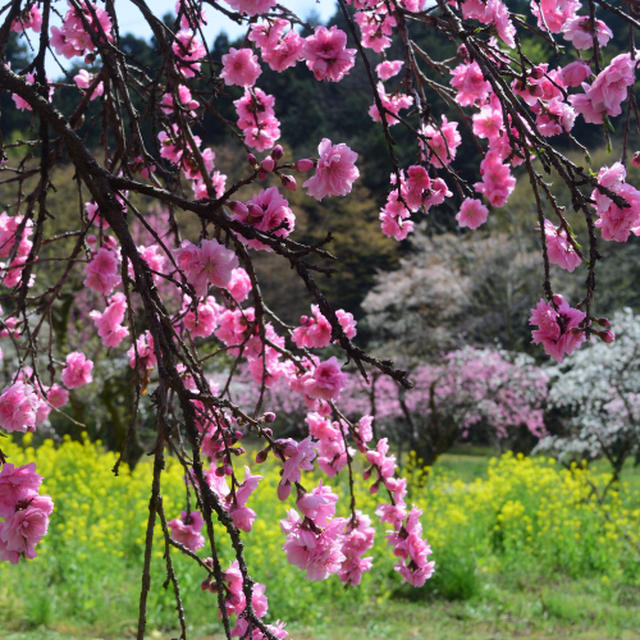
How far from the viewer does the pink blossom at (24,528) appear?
3.95ft

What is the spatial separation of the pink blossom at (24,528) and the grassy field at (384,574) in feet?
9.15

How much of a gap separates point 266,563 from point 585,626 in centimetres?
192

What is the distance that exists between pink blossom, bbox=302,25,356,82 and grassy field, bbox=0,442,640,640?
316cm

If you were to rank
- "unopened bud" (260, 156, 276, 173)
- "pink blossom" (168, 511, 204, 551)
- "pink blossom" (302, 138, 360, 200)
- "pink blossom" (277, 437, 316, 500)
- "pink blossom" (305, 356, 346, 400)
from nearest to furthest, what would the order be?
1. "pink blossom" (277, 437, 316, 500)
2. "unopened bud" (260, 156, 276, 173)
3. "pink blossom" (302, 138, 360, 200)
4. "pink blossom" (305, 356, 346, 400)
5. "pink blossom" (168, 511, 204, 551)

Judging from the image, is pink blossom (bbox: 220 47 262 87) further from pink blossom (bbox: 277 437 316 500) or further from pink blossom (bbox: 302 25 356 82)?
pink blossom (bbox: 277 437 316 500)

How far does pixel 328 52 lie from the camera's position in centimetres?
166

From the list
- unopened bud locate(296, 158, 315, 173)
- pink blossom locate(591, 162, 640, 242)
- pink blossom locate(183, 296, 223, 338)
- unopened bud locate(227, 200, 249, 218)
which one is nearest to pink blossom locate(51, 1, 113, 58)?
pink blossom locate(183, 296, 223, 338)

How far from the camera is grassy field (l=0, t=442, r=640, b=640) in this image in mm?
3889

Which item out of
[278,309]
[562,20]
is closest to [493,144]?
[562,20]

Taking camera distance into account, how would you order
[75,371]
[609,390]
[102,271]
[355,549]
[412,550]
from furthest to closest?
[609,390], [75,371], [412,550], [355,549], [102,271]

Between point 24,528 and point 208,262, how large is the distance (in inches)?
22.3

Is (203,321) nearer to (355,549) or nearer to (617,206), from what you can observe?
(355,549)

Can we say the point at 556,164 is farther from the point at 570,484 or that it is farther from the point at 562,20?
the point at 570,484

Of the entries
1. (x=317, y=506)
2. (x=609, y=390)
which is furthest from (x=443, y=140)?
(x=609, y=390)
